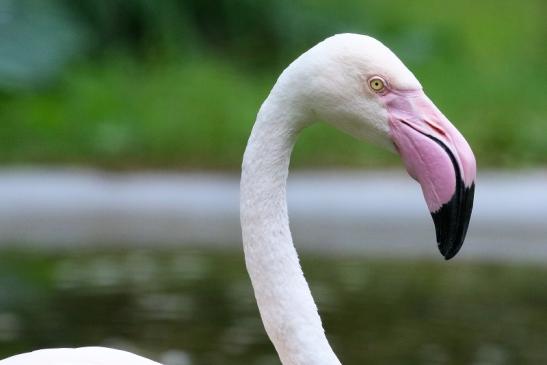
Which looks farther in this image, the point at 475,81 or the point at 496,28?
the point at 496,28

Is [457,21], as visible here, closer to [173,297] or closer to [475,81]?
[475,81]

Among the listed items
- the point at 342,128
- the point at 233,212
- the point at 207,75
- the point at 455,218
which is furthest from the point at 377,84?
the point at 207,75

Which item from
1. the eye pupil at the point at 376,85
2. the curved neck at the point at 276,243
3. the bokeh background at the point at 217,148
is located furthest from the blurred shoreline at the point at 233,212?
the eye pupil at the point at 376,85

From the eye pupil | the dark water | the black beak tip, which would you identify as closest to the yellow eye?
the eye pupil

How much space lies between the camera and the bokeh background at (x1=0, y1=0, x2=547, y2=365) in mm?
6254

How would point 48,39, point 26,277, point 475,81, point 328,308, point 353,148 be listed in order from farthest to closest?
1. point 475,81
2. point 48,39
3. point 353,148
4. point 26,277
5. point 328,308

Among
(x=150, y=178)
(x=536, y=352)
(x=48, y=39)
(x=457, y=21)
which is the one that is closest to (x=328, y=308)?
(x=536, y=352)

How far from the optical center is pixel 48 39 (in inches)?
430

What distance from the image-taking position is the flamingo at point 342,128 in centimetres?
270

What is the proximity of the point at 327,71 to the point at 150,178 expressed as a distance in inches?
259

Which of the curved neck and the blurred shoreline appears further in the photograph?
the blurred shoreline

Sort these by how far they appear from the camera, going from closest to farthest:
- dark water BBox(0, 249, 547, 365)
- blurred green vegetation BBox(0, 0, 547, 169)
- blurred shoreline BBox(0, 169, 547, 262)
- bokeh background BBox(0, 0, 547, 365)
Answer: dark water BBox(0, 249, 547, 365) < bokeh background BBox(0, 0, 547, 365) < blurred shoreline BBox(0, 169, 547, 262) < blurred green vegetation BBox(0, 0, 547, 169)

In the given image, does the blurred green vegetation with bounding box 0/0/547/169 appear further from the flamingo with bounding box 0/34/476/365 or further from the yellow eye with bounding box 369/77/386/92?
the yellow eye with bounding box 369/77/386/92

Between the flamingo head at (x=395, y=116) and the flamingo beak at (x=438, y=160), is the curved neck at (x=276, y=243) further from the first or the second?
the flamingo beak at (x=438, y=160)
